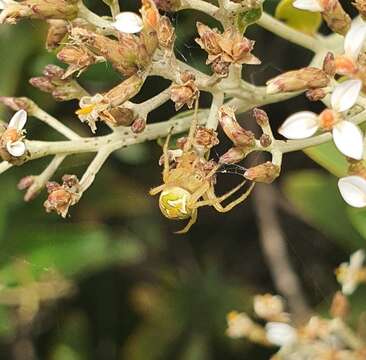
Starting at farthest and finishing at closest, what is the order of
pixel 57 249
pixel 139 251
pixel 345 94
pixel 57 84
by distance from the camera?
pixel 139 251
pixel 57 249
pixel 57 84
pixel 345 94

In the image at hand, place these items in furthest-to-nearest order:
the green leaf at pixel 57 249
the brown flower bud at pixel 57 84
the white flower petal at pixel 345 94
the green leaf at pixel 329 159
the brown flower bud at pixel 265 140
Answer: the green leaf at pixel 57 249
the green leaf at pixel 329 159
the brown flower bud at pixel 57 84
the brown flower bud at pixel 265 140
the white flower petal at pixel 345 94

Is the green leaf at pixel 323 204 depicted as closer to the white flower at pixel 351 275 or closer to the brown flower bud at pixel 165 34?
the white flower at pixel 351 275

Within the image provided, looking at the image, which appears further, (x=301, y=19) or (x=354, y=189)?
(x=301, y=19)

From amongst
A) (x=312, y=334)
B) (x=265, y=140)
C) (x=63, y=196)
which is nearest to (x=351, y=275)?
(x=312, y=334)

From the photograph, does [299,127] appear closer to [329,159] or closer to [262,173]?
[262,173]

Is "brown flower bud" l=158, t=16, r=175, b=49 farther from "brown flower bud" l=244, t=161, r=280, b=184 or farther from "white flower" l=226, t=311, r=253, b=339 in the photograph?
"white flower" l=226, t=311, r=253, b=339

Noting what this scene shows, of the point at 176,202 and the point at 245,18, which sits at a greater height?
the point at 245,18

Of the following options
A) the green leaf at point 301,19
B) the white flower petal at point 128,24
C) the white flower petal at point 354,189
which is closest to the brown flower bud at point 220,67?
the white flower petal at point 128,24
